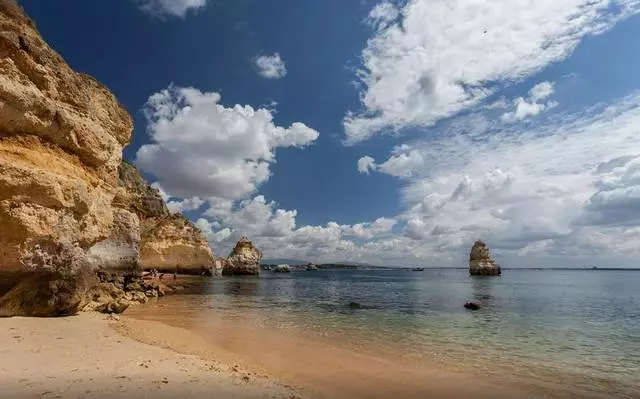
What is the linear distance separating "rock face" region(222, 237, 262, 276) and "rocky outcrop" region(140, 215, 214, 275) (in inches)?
770

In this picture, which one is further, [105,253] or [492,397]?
[105,253]

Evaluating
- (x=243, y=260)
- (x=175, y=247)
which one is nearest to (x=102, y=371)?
(x=175, y=247)

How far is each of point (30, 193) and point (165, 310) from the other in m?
13.8

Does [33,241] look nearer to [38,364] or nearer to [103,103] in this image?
[38,364]

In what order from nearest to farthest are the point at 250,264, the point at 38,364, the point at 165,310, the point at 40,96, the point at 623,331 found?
the point at 38,364 → the point at 40,96 → the point at 623,331 → the point at 165,310 → the point at 250,264

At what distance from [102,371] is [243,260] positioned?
345 ft

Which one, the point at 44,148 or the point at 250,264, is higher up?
the point at 44,148

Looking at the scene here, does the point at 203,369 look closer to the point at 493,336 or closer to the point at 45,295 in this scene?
the point at 45,295

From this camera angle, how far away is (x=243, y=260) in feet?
362

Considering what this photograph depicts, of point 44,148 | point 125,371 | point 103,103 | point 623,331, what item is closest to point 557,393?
point 125,371

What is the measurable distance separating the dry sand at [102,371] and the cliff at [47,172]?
2.16 m

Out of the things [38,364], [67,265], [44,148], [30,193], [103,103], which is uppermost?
[103,103]

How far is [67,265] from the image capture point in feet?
46.5

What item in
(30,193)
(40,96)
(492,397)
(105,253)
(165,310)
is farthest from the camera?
(105,253)
